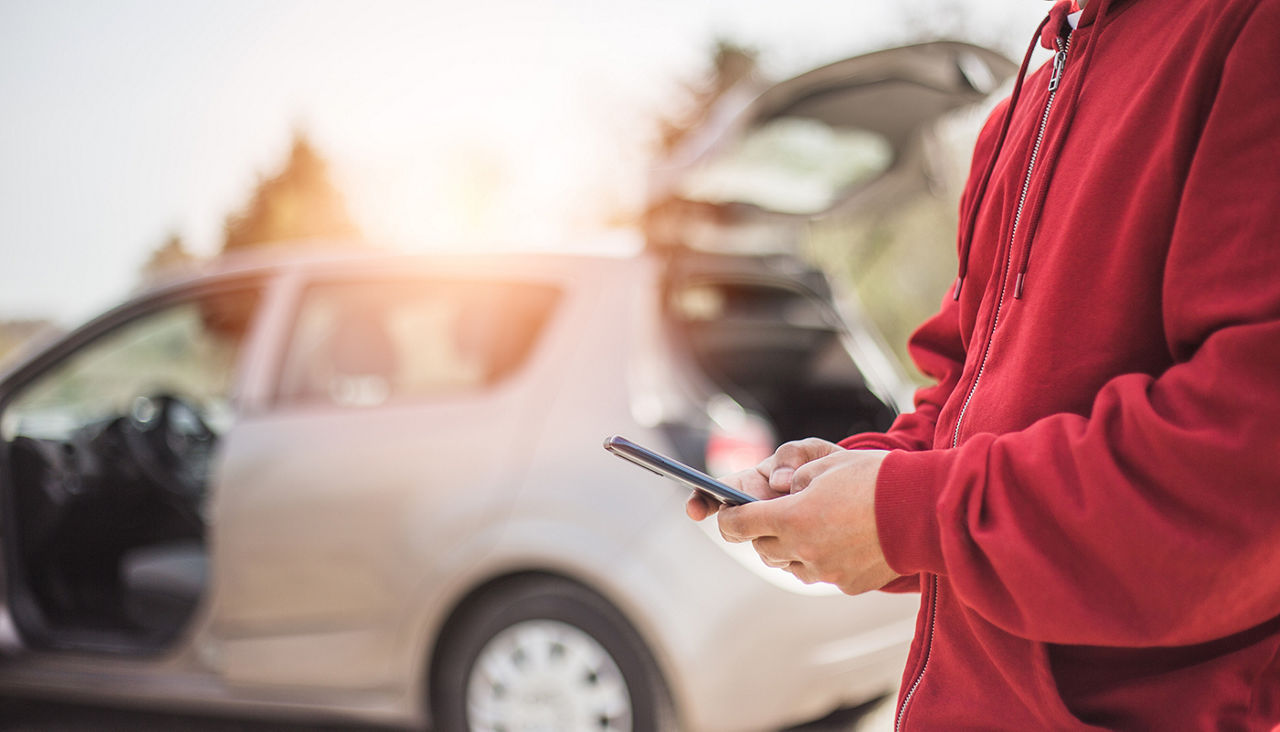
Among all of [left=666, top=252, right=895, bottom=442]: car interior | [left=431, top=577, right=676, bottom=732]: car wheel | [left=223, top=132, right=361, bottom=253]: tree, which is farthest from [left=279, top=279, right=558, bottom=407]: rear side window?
[left=223, top=132, right=361, bottom=253]: tree

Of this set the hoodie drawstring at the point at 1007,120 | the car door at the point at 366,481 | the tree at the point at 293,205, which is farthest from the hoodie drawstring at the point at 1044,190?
the tree at the point at 293,205

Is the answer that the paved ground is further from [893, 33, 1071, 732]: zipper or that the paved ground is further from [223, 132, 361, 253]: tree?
[223, 132, 361, 253]: tree

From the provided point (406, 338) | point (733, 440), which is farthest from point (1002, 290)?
point (406, 338)

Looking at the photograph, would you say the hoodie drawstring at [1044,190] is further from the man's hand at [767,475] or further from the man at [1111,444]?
the man's hand at [767,475]

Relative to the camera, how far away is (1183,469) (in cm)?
62

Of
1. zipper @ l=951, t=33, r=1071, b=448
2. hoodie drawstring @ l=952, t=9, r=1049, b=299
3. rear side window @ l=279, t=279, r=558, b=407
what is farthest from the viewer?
rear side window @ l=279, t=279, r=558, b=407

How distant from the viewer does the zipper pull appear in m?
0.85

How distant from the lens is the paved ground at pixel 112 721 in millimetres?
3166

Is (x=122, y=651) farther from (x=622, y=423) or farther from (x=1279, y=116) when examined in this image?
(x=1279, y=116)

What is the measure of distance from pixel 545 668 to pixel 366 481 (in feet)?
2.37

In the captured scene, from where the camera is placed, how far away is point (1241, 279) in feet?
2.04

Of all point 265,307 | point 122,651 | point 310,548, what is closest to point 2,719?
point 122,651

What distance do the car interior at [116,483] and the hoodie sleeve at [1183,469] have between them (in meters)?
2.87

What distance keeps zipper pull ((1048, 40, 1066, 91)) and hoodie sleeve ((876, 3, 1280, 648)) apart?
0.66 feet
